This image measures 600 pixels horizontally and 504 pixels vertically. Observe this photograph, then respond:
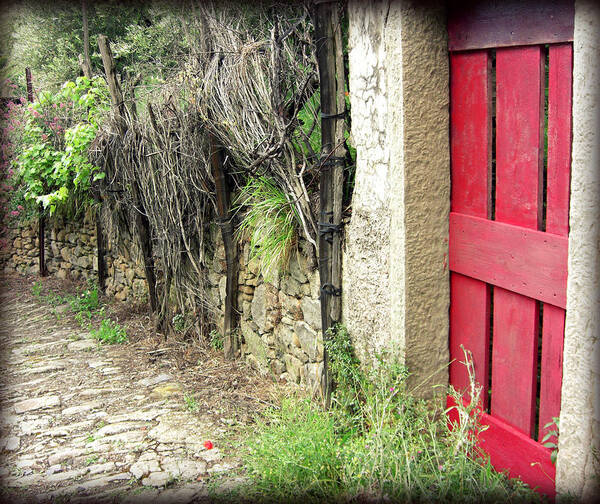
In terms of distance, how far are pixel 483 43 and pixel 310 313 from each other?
2.21 m

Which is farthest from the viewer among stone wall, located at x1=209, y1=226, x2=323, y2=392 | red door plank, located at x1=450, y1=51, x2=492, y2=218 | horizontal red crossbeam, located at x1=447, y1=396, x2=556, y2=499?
stone wall, located at x1=209, y1=226, x2=323, y2=392

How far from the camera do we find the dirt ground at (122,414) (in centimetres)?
346

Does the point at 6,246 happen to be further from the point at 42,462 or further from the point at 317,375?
the point at 317,375

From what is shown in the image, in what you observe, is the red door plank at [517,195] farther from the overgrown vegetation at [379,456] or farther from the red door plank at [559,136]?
the overgrown vegetation at [379,456]

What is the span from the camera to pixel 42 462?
150 inches

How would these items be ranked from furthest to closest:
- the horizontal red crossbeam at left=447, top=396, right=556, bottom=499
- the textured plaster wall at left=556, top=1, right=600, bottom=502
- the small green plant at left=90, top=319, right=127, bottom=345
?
the small green plant at left=90, top=319, right=127, bottom=345
the horizontal red crossbeam at left=447, top=396, right=556, bottom=499
the textured plaster wall at left=556, top=1, right=600, bottom=502

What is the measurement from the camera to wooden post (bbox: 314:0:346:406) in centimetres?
358

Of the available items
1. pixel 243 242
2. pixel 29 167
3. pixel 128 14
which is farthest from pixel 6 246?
pixel 243 242

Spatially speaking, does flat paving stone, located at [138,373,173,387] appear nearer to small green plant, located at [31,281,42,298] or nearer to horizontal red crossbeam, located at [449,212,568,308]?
horizontal red crossbeam, located at [449,212,568,308]

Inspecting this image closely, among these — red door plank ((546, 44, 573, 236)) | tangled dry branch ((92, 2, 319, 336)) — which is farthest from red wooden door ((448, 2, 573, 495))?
tangled dry branch ((92, 2, 319, 336))

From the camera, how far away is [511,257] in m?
2.62

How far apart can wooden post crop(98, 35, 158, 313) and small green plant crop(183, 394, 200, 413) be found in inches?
80.7

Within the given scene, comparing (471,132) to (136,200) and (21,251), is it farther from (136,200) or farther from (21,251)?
(21,251)

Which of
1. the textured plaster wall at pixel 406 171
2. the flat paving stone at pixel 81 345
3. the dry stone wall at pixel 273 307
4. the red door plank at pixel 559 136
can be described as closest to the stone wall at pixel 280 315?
the dry stone wall at pixel 273 307
